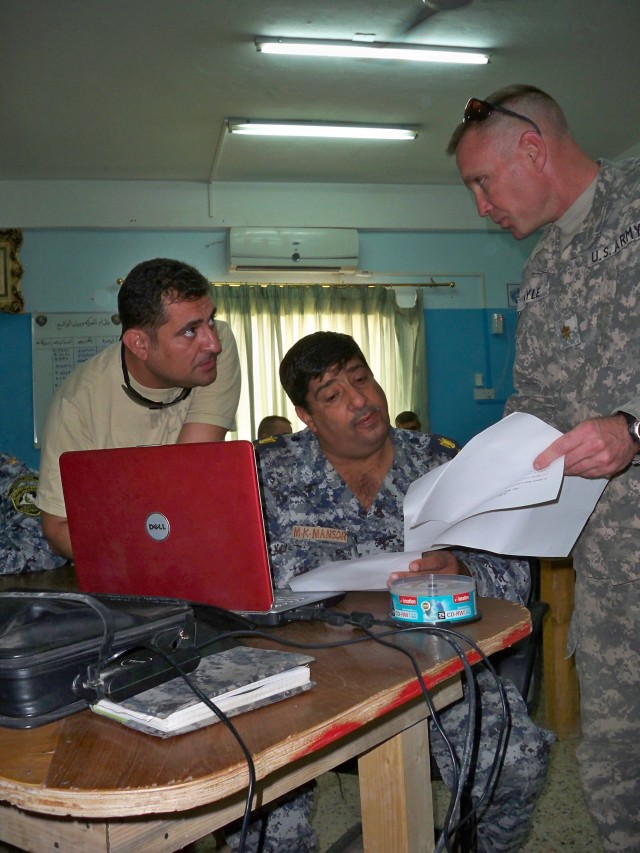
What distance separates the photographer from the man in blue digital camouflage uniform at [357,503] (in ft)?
4.52

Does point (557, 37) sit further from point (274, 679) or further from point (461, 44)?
point (274, 679)

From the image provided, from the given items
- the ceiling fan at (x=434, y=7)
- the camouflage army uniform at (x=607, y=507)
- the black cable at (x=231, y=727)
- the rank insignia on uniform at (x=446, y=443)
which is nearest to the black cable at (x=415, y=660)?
the black cable at (x=231, y=727)

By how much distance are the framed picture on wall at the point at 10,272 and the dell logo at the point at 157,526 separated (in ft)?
15.6

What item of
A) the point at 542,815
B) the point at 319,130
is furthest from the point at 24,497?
the point at 319,130

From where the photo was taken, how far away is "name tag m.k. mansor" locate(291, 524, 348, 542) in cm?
156

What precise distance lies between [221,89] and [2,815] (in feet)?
14.0

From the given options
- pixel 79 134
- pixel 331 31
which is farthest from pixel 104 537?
pixel 79 134

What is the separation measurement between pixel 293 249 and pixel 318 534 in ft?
14.6

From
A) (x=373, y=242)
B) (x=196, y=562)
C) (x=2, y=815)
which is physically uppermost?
(x=373, y=242)

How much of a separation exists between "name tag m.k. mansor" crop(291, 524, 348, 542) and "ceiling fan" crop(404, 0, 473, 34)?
9.63 ft

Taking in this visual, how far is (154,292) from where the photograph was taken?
1.88 m

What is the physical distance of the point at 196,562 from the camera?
41.4 inches

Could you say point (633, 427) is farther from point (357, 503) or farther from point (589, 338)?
point (357, 503)

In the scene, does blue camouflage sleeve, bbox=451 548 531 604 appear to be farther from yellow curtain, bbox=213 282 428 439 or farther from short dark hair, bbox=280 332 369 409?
yellow curtain, bbox=213 282 428 439
